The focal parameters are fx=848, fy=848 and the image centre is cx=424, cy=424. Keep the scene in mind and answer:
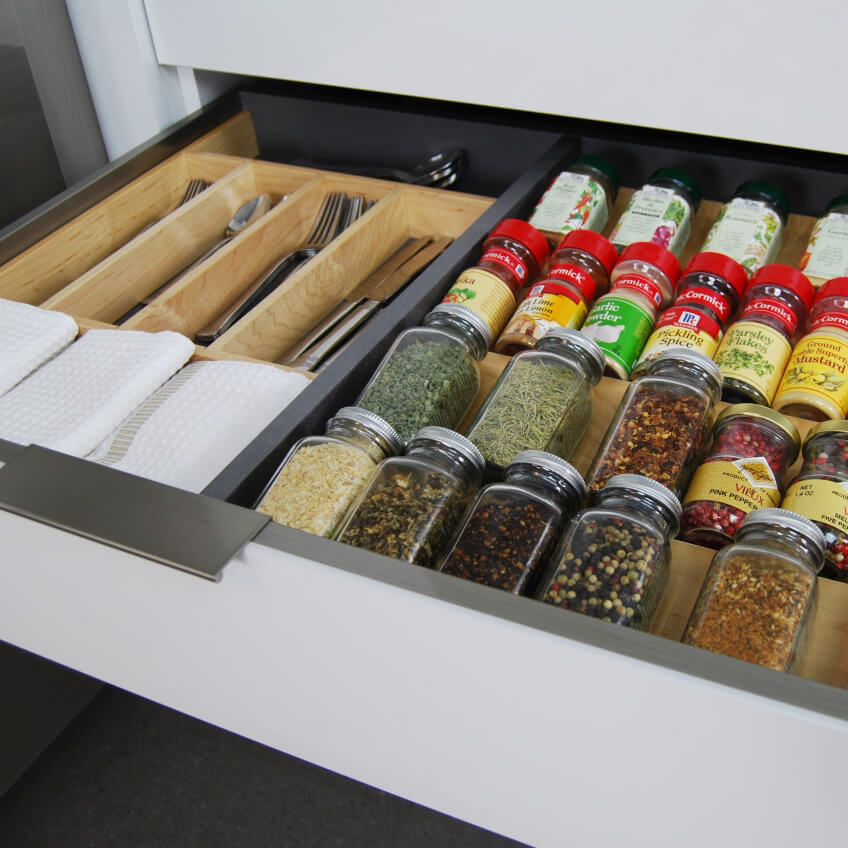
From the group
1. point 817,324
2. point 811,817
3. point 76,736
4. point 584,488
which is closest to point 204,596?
point 584,488

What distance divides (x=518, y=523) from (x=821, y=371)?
39 centimetres

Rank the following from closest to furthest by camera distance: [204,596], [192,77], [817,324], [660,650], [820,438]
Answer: [660,650]
[204,596]
[820,438]
[817,324]
[192,77]

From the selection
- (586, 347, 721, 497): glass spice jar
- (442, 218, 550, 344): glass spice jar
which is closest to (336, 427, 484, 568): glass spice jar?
(586, 347, 721, 497): glass spice jar

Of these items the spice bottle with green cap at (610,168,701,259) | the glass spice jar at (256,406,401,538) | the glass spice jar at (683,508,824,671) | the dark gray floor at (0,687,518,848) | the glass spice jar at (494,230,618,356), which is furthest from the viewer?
the dark gray floor at (0,687,518,848)

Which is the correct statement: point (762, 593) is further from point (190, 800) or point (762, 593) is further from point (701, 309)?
point (190, 800)

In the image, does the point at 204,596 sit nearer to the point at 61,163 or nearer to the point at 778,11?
the point at 778,11

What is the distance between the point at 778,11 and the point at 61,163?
1.17 m

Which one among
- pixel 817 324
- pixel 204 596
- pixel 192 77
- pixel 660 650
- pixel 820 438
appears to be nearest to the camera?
pixel 660 650

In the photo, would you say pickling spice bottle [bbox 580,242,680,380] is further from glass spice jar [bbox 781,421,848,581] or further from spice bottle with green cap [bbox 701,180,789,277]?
glass spice jar [bbox 781,421,848,581]

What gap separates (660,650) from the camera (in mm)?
544

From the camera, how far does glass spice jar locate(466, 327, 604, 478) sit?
85 cm

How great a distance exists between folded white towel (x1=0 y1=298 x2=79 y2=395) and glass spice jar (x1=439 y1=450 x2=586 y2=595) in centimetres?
58

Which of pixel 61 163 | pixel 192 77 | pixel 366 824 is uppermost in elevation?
pixel 192 77

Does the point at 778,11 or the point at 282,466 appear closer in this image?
the point at 282,466
